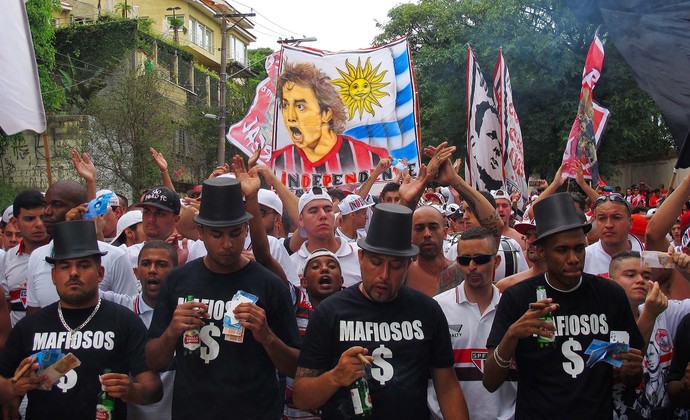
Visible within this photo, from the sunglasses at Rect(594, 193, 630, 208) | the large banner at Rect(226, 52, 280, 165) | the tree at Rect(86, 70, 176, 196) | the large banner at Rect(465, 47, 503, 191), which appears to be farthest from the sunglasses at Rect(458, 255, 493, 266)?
the tree at Rect(86, 70, 176, 196)

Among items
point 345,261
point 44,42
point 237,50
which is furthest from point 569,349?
point 237,50

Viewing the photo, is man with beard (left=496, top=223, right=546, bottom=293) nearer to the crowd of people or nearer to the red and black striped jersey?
the crowd of people

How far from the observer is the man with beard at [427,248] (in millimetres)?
5113

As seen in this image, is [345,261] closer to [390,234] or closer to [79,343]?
[390,234]

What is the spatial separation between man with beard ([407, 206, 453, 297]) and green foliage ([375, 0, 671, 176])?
19.7 meters

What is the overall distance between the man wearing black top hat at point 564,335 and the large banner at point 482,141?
18.0 feet

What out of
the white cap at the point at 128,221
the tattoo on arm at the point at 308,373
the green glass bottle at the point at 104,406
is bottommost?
the green glass bottle at the point at 104,406

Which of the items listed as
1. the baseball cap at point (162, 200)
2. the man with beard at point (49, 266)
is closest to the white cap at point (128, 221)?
the baseball cap at point (162, 200)

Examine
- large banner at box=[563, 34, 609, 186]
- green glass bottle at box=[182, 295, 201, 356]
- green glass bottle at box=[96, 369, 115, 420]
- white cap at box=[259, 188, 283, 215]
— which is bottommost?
green glass bottle at box=[96, 369, 115, 420]

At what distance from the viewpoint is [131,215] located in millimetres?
6426

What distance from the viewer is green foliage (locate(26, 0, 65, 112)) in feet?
83.9

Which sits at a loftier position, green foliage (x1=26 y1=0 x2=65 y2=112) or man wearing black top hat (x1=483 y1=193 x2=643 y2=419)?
green foliage (x1=26 y1=0 x2=65 y2=112)

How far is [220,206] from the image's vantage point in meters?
3.73

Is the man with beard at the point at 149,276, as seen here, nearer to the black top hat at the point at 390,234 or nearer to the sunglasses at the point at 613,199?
the black top hat at the point at 390,234
